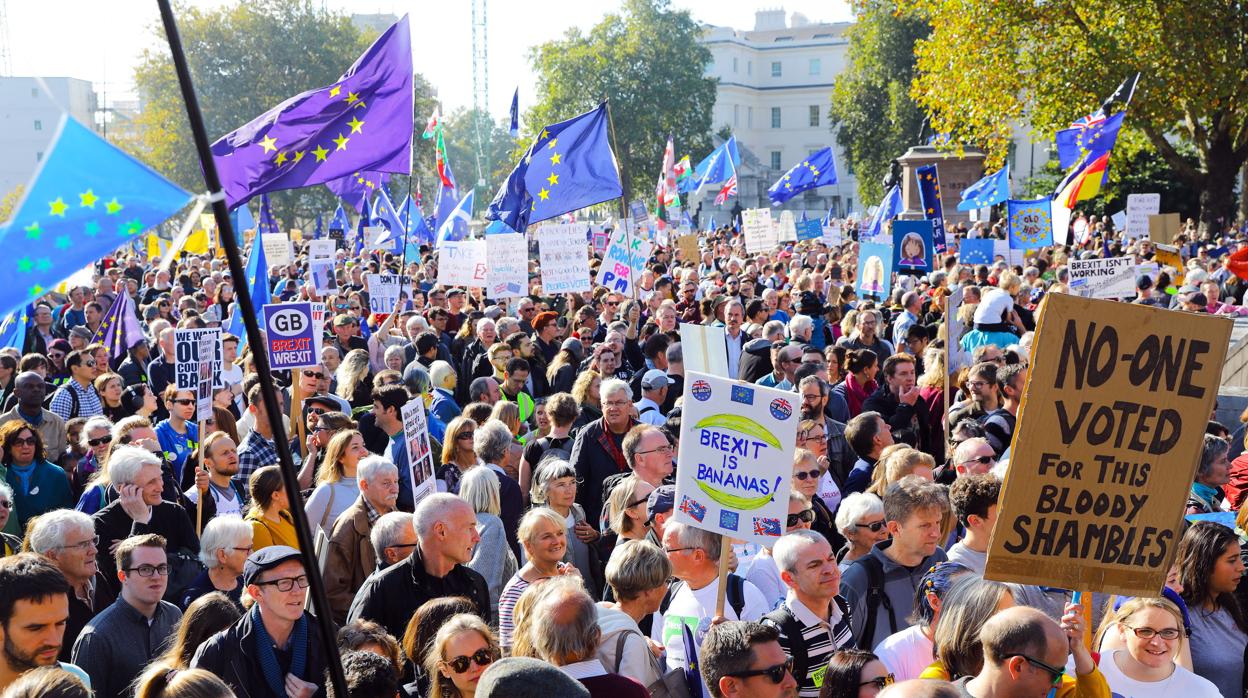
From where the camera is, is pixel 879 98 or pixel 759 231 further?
pixel 879 98

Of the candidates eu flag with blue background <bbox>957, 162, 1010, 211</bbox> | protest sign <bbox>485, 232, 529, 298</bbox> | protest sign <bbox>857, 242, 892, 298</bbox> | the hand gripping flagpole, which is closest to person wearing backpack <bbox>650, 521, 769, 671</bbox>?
the hand gripping flagpole

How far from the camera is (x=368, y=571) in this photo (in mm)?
6438

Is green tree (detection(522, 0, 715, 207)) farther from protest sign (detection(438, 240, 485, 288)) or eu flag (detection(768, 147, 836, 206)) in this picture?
protest sign (detection(438, 240, 485, 288))

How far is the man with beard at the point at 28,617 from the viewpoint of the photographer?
4.42m

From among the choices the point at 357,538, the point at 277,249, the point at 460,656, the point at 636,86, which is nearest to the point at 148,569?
the point at 357,538

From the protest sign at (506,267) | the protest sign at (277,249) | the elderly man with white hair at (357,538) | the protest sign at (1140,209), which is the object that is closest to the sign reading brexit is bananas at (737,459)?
the elderly man with white hair at (357,538)

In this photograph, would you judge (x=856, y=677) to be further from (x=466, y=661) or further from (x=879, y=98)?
(x=879, y=98)

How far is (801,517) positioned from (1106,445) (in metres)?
2.53

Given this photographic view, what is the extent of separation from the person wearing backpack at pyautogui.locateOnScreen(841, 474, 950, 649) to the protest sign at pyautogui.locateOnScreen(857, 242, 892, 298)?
10570mm

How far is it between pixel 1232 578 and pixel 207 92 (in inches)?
2692

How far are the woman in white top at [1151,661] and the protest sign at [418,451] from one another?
12.2ft

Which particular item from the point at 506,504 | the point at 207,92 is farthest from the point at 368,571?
the point at 207,92

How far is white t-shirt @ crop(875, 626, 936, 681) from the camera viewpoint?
4730 mm

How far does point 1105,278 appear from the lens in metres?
14.0
